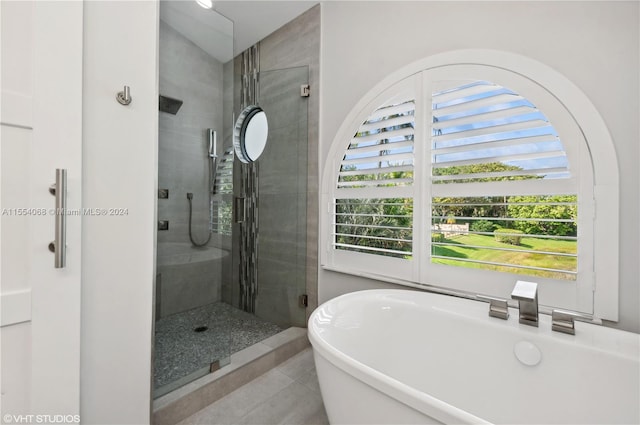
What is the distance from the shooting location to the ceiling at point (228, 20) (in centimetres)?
153

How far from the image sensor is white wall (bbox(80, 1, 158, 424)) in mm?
1027

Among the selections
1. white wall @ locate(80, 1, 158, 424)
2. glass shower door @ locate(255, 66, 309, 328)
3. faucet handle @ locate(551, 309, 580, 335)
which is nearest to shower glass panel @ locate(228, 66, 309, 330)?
glass shower door @ locate(255, 66, 309, 328)

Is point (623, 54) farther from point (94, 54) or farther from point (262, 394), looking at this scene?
point (262, 394)

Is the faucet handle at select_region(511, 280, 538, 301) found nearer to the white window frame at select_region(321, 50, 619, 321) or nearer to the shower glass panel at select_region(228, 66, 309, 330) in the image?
the white window frame at select_region(321, 50, 619, 321)

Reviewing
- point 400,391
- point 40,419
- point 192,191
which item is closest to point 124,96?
point 192,191

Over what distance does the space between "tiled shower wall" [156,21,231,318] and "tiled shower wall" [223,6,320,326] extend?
41cm

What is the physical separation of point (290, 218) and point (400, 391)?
1.65m

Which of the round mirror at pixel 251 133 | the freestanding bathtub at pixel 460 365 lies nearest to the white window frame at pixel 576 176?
the freestanding bathtub at pixel 460 365

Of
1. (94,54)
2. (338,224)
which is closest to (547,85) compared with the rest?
(338,224)

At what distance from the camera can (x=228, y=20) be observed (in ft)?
5.79

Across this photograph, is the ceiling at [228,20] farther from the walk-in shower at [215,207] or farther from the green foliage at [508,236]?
the green foliage at [508,236]

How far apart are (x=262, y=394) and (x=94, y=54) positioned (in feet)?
5.92

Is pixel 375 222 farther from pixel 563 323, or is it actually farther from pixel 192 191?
pixel 192 191

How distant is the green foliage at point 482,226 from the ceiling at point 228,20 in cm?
186
